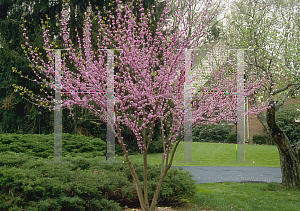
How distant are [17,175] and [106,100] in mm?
1620

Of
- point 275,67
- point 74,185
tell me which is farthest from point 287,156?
point 74,185

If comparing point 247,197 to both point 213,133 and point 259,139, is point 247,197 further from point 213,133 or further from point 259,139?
point 213,133

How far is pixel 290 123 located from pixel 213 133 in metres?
4.55

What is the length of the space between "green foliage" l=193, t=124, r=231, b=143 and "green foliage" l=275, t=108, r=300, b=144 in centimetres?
310

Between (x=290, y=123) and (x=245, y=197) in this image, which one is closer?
(x=245, y=197)

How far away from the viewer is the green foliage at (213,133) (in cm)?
1794

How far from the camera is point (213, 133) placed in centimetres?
1825

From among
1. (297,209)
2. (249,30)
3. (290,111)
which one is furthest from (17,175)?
(290,111)

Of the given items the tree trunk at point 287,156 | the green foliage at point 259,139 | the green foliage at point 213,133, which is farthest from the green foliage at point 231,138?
the tree trunk at point 287,156

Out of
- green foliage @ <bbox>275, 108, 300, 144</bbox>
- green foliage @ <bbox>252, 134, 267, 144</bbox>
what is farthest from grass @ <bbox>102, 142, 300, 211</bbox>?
green foliage @ <bbox>252, 134, 267, 144</bbox>

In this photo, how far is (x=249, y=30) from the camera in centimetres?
770

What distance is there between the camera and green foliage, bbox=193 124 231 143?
1794cm

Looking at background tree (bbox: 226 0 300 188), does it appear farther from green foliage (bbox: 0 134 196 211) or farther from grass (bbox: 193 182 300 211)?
green foliage (bbox: 0 134 196 211)

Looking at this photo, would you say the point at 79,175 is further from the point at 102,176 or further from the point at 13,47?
the point at 13,47
